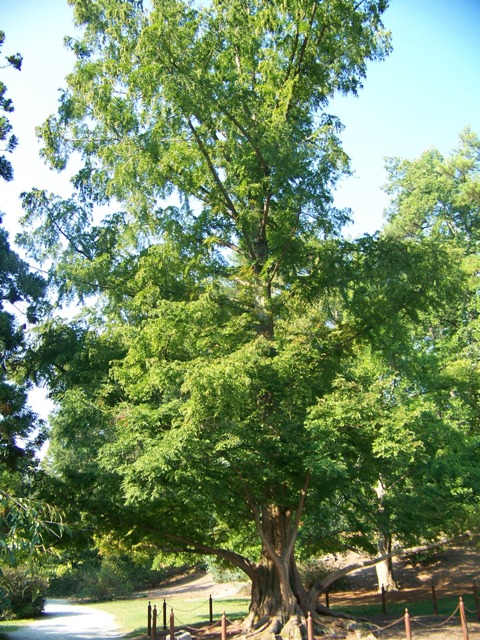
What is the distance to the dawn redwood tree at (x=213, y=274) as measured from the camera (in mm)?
12992

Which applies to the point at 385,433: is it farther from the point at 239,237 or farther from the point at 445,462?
the point at 239,237

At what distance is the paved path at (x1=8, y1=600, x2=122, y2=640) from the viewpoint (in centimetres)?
1738

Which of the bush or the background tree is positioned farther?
the bush

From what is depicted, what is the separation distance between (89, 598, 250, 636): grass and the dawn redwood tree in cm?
397

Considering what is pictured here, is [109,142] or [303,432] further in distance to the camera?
[109,142]

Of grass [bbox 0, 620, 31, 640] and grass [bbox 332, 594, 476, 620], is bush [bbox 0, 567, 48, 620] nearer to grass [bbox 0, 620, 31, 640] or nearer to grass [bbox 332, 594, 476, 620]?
grass [bbox 0, 620, 31, 640]

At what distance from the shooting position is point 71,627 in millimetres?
20172

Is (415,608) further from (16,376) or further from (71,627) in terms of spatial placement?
(16,376)

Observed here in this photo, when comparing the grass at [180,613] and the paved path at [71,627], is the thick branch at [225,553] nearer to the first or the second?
the grass at [180,613]

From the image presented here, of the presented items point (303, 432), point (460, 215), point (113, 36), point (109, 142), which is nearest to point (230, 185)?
point (109, 142)

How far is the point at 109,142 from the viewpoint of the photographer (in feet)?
55.0

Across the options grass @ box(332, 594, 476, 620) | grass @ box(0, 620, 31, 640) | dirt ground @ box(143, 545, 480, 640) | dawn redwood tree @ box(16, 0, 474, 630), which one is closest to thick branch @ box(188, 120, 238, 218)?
dawn redwood tree @ box(16, 0, 474, 630)

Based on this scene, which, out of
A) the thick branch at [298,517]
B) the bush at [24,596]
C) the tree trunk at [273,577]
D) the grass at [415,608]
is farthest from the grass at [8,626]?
the grass at [415,608]

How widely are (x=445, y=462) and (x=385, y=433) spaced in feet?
19.9
